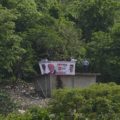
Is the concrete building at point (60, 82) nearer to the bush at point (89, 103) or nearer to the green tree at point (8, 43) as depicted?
the green tree at point (8, 43)

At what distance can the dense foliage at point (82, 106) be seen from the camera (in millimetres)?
10047

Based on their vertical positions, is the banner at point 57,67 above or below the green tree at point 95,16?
below

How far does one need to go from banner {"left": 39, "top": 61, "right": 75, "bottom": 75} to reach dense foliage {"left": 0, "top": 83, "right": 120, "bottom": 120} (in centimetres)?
810

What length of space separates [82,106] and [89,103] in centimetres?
17

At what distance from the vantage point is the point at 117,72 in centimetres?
2011

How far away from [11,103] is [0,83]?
4323mm

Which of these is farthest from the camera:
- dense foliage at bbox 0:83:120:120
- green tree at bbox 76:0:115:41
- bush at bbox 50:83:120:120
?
green tree at bbox 76:0:115:41

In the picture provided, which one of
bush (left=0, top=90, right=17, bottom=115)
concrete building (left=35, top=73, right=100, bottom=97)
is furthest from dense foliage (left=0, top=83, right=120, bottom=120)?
concrete building (left=35, top=73, right=100, bottom=97)

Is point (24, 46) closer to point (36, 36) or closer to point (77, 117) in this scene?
point (36, 36)

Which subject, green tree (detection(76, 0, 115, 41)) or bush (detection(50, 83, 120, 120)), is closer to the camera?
bush (detection(50, 83, 120, 120))

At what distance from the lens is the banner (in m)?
18.9

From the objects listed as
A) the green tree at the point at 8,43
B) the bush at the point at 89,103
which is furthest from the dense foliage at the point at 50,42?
the bush at the point at 89,103

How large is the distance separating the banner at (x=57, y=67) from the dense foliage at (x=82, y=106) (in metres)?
8.10

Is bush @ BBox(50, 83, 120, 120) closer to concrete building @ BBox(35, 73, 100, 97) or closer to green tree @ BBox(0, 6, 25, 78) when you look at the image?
green tree @ BBox(0, 6, 25, 78)
